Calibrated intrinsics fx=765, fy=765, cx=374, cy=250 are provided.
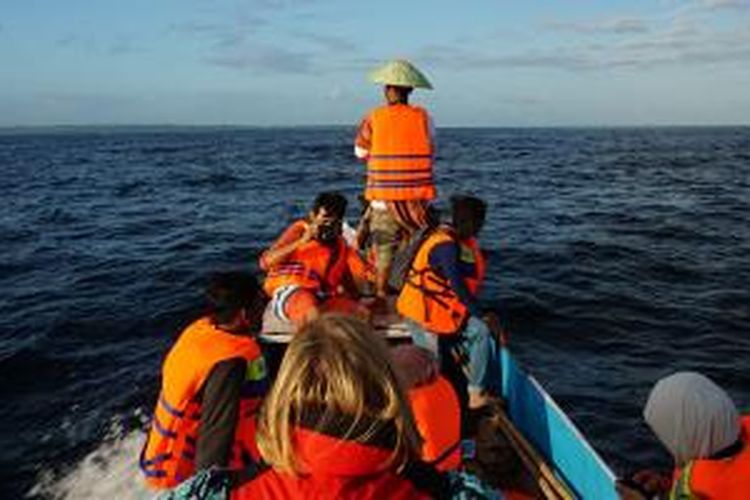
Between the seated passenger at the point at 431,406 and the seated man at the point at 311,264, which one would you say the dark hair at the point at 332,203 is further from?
→ the seated passenger at the point at 431,406

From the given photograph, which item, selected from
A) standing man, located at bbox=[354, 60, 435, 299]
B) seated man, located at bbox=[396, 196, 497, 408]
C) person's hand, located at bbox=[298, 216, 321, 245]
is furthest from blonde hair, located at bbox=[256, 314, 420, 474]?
standing man, located at bbox=[354, 60, 435, 299]

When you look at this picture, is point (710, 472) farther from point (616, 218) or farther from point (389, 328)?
point (616, 218)

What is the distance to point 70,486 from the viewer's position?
7.37m

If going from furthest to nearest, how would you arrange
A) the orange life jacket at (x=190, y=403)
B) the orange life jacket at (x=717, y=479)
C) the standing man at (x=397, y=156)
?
the standing man at (x=397, y=156) → the orange life jacket at (x=190, y=403) → the orange life jacket at (x=717, y=479)

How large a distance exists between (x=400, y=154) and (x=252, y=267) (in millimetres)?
10507

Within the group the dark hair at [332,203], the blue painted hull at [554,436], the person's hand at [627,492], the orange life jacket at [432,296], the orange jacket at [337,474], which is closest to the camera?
the orange jacket at [337,474]

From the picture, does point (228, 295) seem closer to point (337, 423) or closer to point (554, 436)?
point (337, 423)

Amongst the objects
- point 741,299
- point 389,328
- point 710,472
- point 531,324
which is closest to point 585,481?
point 710,472

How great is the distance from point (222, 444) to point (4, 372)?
28.1 feet

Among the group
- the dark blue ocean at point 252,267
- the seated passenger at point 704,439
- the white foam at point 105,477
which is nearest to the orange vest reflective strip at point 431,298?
the seated passenger at point 704,439

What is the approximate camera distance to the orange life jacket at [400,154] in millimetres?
7312

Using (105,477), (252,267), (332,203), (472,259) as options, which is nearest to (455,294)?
(472,259)

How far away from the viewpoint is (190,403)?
416 cm

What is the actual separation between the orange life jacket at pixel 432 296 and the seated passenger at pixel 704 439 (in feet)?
8.46
